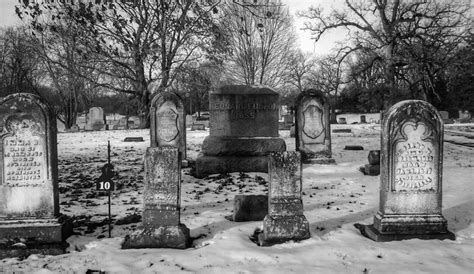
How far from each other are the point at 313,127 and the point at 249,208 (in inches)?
230

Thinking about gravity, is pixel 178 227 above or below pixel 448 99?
below

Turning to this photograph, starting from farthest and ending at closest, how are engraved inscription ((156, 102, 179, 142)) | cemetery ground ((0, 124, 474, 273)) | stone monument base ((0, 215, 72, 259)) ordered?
engraved inscription ((156, 102, 179, 142)) → stone monument base ((0, 215, 72, 259)) → cemetery ground ((0, 124, 474, 273))

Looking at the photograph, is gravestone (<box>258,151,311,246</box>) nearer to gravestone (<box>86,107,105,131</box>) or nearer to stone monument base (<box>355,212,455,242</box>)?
stone monument base (<box>355,212,455,242</box>)

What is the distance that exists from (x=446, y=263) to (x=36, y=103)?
545 cm

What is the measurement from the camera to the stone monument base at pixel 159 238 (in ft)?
15.0

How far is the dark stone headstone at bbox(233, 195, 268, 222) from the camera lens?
18.0ft

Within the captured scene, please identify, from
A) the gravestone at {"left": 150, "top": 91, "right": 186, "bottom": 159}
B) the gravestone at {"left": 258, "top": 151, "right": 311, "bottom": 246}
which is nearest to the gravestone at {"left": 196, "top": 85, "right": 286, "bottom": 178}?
the gravestone at {"left": 150, "top": 91, "right": 186, "bottom": 159}

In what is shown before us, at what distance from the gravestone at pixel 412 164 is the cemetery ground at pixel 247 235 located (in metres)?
0.44

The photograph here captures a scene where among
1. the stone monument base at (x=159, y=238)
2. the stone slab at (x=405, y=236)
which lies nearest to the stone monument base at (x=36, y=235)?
the stone monument base at (x=159, y=238)

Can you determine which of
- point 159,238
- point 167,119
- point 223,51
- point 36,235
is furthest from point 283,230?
point 223,51

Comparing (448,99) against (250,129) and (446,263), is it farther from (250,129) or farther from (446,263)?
(446,263)

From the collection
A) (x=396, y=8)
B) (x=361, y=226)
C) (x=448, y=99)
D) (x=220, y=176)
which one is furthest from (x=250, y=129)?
(x=448, y=99)

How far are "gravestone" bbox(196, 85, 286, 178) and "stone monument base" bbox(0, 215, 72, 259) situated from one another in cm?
467

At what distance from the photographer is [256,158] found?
905 centimetres
